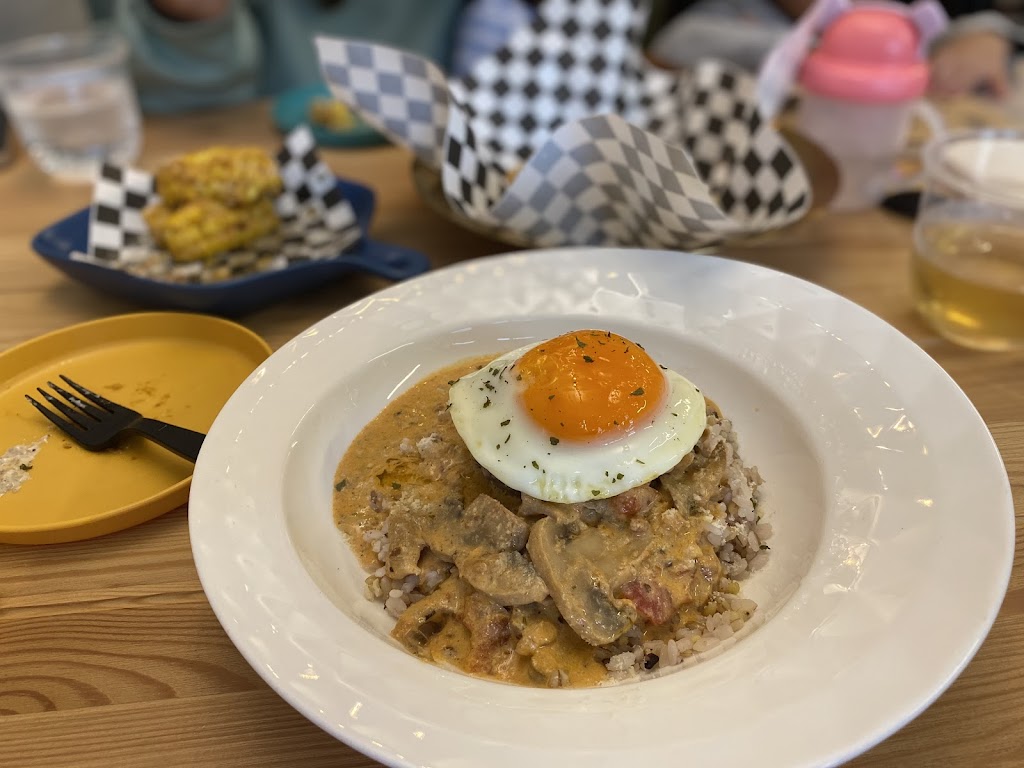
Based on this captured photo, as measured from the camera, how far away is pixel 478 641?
131 cm

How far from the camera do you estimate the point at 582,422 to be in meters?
1.48

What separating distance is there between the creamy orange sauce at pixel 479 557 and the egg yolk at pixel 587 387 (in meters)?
0.20

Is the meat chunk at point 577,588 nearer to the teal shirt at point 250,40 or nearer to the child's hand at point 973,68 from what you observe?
the teal shirt at point 250,40

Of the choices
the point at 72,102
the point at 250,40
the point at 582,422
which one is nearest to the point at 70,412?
the point at 582,422

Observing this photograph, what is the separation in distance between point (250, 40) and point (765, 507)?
3.87 meters

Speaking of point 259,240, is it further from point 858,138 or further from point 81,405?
point 858,138

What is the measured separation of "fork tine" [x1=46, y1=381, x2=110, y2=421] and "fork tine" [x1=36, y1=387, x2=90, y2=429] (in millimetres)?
14

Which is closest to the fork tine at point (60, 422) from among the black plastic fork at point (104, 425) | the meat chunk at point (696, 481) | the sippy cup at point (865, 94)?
the black plastic fork at point (104, 425)

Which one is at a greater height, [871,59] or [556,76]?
[871,59]

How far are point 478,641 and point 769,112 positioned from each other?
2453mm

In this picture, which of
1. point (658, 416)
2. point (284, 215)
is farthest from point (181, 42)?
point (658, 416)

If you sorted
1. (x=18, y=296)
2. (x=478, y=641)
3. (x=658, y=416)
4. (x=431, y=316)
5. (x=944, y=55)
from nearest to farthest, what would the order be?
(x=478, y=641), (x=658, y=416), (x=431, y=316), (x=18, y=296), (x=944, y=55)

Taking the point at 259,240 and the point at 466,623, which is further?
the point at 259,240

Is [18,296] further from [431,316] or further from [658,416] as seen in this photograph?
[658,416]
